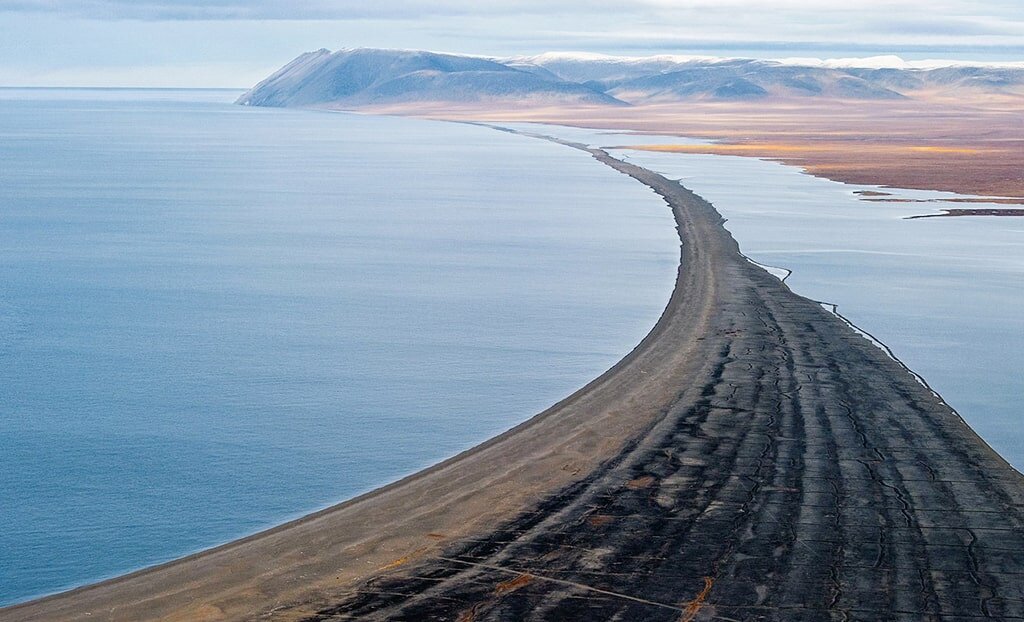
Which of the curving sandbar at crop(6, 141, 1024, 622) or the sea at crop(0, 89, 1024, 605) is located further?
the sea at crop(0, 89, 1024, 605)

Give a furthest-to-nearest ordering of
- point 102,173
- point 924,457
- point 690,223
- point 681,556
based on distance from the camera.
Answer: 1. point 102,173
2. point 690,223
3. point 924,457
4. point 681,556

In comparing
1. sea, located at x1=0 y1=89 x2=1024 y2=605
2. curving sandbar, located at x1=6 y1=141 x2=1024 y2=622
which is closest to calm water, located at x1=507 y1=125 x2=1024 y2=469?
sea, located at x1=0 y1=89 x2=1024 y2=605

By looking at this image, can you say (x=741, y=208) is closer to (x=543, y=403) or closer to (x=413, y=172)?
(x=413, y=172)

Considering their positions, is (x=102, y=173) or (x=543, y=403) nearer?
(x=543, y=403)

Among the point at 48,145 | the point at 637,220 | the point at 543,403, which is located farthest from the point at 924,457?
the point at 48,145

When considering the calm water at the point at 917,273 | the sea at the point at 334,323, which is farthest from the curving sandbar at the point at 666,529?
the calm water at the point at 917,273

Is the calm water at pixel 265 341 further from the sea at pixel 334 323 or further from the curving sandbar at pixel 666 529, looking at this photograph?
the curving sandbar at pixel 666 529

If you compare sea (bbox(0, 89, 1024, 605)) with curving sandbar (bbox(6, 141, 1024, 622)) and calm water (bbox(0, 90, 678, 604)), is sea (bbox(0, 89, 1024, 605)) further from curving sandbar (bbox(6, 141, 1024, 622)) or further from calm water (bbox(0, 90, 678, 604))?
curving sandbar (bbox(6, 141, 1024, 622))

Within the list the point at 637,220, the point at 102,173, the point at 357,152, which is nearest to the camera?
the point at 637,220
